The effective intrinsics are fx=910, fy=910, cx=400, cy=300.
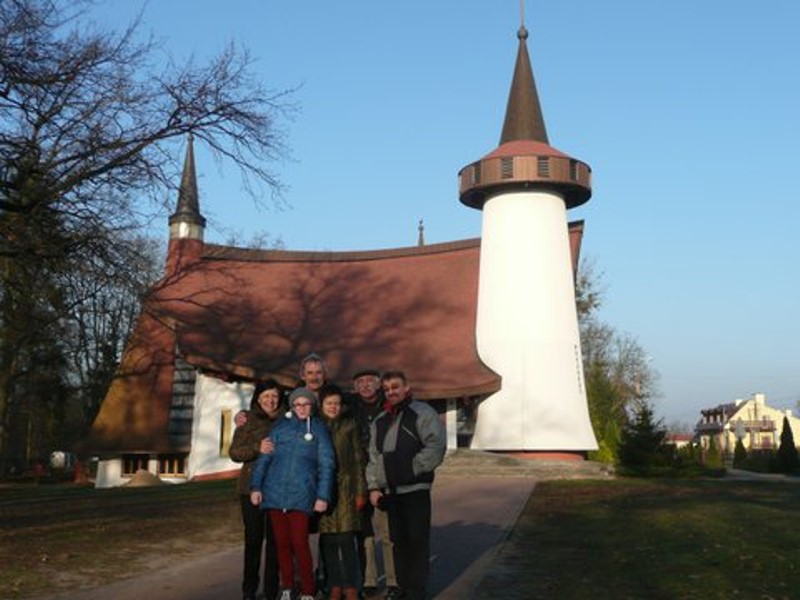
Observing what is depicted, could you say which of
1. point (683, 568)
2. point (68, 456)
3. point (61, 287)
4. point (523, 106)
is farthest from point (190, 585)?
point (68, 456)

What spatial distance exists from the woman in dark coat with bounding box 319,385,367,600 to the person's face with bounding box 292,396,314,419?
1.08 ft

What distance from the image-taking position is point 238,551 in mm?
10148

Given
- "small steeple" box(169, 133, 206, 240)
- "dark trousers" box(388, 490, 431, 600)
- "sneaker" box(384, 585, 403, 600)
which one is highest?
"small steeple" box(169, 133, 206, 240)

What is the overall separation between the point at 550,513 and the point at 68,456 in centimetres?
5320

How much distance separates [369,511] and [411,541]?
88 cm

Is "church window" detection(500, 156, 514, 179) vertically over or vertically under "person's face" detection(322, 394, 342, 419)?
over

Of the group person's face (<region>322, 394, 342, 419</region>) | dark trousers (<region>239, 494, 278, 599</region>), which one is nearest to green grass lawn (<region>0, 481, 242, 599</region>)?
dark trousers (<region>239, 494, 278, 599</region>)

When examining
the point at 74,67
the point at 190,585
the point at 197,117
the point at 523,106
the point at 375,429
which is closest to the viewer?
the point at 375,429

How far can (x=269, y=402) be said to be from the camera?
23.6ft

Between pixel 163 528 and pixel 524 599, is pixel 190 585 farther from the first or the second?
pixel 163 528

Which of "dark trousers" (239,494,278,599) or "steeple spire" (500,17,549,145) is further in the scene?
"steeple spire" (500,17,549,145)

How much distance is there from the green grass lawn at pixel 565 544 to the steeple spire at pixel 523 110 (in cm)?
1686

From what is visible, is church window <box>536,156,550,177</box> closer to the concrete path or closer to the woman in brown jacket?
the concrete path

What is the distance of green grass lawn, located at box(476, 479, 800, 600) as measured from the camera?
768cm
